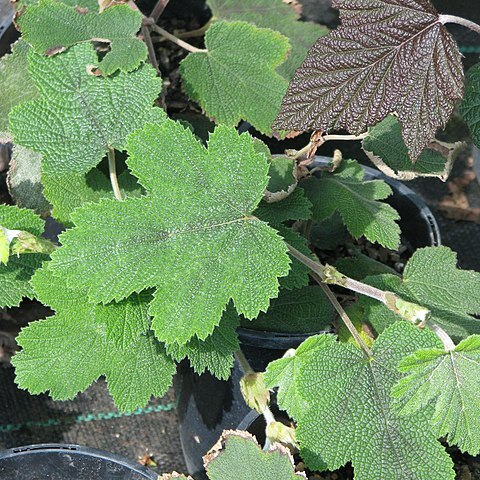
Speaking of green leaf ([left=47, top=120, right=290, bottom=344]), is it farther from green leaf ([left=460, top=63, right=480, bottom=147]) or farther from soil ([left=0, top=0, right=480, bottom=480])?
soil ([left=0, top=0, right=480, bottom=480])

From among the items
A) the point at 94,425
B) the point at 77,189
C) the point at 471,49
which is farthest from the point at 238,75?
the point at 471,49

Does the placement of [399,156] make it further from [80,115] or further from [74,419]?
[74,419]

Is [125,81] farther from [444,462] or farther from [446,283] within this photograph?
[444,462]

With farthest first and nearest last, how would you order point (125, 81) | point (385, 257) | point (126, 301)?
point (385, 257)
point (125, 81)
point (126, 301)

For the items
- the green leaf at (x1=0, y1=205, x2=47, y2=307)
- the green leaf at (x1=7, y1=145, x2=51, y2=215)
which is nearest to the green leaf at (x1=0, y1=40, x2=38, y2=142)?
the green leaf at (x1=7, y1=145, x2=51, y2=215)

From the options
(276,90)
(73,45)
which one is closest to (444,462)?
(276,90)

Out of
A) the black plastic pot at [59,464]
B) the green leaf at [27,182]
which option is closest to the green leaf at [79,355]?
the black plastic pot at [59,464]
